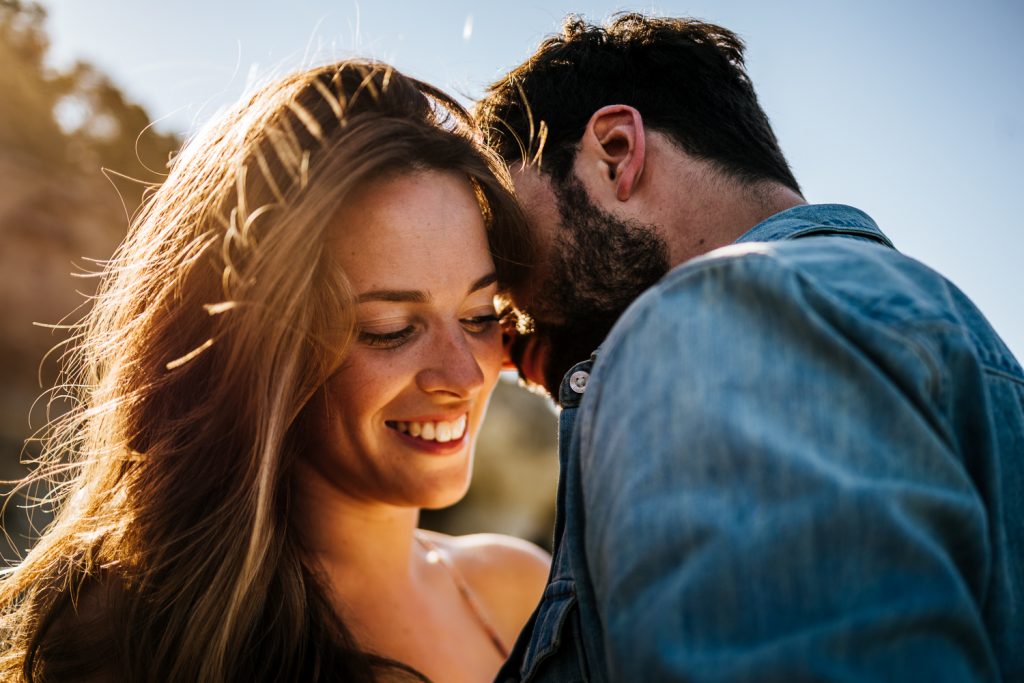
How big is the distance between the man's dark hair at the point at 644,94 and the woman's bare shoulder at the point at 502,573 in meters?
1.59

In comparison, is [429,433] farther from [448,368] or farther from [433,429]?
[448,368]

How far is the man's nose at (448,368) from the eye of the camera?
6.69 ft

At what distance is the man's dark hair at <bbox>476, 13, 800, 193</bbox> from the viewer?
2312mm

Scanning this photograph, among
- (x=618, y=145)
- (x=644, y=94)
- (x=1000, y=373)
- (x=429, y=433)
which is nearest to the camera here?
(x=1000, y=373)

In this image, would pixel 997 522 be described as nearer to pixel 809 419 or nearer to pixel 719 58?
pixel 809 419

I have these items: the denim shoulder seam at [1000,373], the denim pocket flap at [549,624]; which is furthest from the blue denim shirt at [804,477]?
the denim pocket flap at [549,624]

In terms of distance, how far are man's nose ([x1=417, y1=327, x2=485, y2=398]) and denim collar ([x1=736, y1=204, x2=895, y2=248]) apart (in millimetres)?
805

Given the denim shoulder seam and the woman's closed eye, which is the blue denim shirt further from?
the woman's closed eye

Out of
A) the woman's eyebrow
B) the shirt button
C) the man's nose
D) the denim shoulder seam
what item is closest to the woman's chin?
the man's nose

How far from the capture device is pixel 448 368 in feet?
6.73

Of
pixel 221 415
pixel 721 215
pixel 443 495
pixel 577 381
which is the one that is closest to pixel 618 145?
pixel 721 215

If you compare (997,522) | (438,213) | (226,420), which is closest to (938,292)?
(997,522)

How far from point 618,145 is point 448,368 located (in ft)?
2.89

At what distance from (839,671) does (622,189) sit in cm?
172
